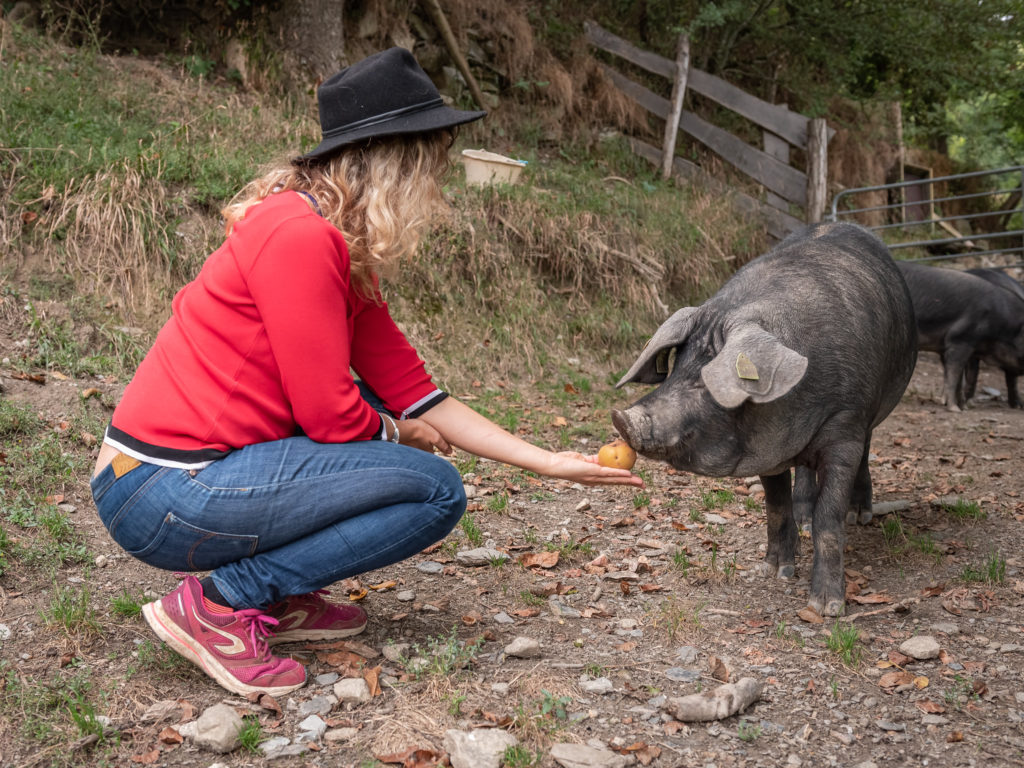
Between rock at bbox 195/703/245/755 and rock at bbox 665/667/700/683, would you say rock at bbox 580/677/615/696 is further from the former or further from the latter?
rock at bbox 195/703/245/755

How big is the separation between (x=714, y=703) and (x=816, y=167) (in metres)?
7.89

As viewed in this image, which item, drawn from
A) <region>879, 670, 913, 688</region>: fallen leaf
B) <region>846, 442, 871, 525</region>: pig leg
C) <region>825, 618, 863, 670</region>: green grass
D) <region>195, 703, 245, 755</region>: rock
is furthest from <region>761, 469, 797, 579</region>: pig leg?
<region>195, 703, 245, 755</region>: rock

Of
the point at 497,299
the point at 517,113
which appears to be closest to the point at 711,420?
the point at 497,299

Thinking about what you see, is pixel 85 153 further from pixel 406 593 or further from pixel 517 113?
pixel 517 113

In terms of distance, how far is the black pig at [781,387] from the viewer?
3.01 m

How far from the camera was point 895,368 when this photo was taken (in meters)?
3.81

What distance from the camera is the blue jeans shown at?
244 cm

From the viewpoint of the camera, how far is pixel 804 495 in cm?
423

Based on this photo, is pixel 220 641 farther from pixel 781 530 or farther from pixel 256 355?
pixel 781 530

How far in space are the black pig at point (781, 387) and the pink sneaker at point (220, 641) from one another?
1.27 metres

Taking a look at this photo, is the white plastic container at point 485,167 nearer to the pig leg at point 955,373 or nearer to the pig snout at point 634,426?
the pig leg at point 955,373

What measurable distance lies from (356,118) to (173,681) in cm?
167

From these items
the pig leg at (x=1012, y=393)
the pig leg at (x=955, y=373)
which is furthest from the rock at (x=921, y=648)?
the pig leg at (x=1012, y=393)

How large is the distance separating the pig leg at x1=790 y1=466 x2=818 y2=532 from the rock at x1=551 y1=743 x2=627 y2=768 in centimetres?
216
